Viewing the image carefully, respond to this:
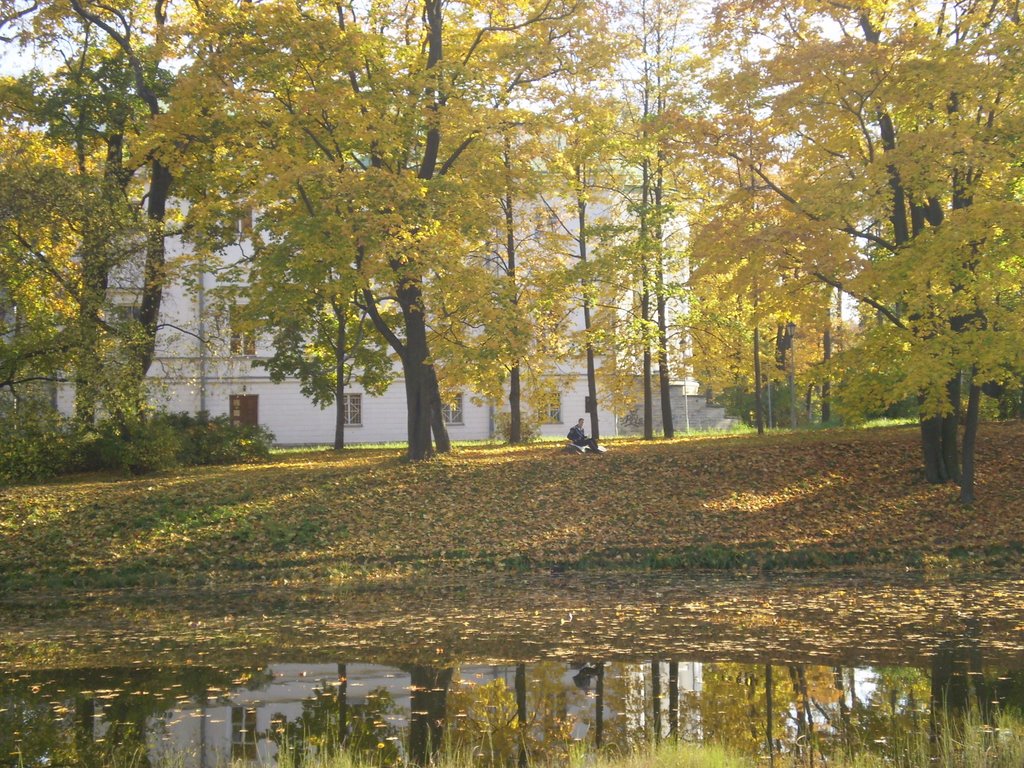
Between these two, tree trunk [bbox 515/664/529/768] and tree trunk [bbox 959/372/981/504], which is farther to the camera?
tree trunk [bbox 959/372/981/504]

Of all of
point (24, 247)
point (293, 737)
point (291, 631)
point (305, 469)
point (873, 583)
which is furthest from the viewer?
point (305, 469)

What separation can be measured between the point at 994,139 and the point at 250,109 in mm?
14214

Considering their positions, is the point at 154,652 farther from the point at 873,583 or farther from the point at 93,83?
the point at 93,83

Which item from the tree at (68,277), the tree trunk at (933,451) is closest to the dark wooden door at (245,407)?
the tree at (68,277)

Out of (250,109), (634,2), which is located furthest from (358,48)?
(634,2)

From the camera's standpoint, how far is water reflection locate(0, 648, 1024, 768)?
7.54 metres

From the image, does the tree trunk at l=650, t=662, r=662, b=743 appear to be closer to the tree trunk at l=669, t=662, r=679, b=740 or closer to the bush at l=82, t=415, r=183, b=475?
the tree trunk at l=669, t=662, r=679, b=740

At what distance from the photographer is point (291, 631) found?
Answer: 12383mm

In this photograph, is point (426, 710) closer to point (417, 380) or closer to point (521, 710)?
point (521, 710)

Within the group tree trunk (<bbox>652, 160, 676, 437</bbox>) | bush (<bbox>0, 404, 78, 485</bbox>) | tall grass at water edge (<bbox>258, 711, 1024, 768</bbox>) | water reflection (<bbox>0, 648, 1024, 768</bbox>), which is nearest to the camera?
tall grass at water edge (<bbox>258, 711, 1024, 768</bbox>)

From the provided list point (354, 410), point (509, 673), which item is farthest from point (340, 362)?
point (509, 673)

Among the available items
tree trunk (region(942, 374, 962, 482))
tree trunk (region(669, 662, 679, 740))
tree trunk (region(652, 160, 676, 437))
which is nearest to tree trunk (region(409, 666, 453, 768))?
tree trunk (region(669, 662, 679, 740))

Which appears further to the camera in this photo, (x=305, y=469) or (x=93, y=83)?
(x=93, y=83)

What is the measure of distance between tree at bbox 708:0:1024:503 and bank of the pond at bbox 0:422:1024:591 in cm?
164
